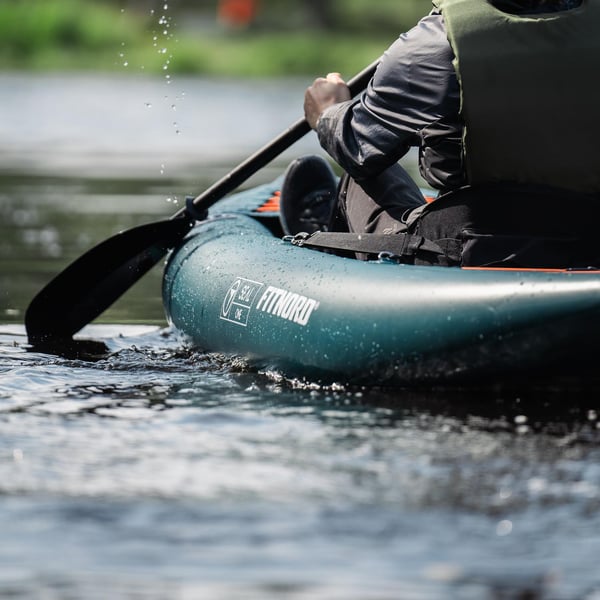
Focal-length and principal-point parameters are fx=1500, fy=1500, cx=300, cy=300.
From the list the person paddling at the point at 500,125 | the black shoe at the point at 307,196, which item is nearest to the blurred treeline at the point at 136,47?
the black shoe at the point at 307,196

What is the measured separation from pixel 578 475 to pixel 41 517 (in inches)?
44.2

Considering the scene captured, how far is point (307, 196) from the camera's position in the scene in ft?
17.3

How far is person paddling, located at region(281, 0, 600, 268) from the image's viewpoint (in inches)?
150

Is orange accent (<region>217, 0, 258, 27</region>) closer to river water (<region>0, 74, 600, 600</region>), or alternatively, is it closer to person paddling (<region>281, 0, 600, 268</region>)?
river water (<region>0, 74, 600, 600</region>)

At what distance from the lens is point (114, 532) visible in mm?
2875

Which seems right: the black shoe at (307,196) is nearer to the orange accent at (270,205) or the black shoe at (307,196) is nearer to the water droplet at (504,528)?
the orange accent at (270,205)

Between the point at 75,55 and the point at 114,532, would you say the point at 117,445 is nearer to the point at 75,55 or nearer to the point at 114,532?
the point at 114,532

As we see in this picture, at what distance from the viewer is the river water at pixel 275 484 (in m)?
2.66

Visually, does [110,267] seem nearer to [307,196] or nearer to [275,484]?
[307,196]

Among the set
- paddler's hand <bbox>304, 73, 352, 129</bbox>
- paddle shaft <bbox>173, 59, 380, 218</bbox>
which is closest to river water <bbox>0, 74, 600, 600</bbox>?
paddle shaft <bbox>173, 59, 380, 218</bbox>

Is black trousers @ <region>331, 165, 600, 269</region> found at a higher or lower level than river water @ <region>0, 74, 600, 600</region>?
higher

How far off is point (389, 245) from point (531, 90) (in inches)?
24.8

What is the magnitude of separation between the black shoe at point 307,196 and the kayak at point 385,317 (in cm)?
37

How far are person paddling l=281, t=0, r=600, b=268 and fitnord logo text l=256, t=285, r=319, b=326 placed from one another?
30 cm
